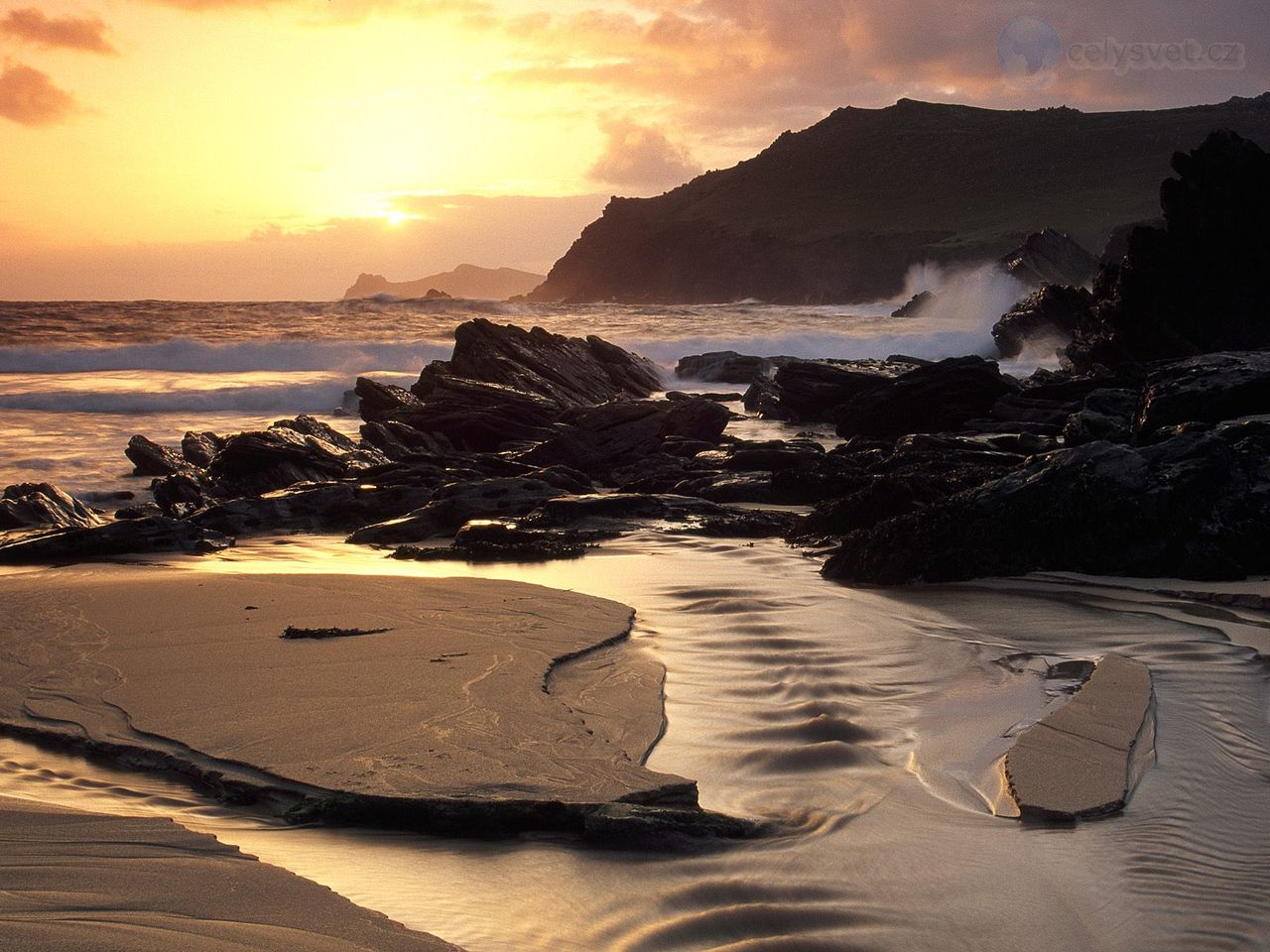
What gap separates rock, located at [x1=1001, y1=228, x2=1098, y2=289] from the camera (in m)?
47.2

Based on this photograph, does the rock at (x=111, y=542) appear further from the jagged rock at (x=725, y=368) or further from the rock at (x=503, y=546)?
the jagged rock at (x=725, y=368)

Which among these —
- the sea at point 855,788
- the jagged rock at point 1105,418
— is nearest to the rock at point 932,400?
the jagged rock at point 1105,418

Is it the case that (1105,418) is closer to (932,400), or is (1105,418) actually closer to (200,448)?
(932,400)

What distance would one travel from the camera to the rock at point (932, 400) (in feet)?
49.6

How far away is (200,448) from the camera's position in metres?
15.0

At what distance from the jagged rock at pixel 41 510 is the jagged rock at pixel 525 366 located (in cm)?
758

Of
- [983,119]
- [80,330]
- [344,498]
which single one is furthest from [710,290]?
[344,498]

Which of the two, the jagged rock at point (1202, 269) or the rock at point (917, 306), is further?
the rock at point (917, 306)

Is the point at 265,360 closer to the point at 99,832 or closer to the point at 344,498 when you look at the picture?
the point at 344,498

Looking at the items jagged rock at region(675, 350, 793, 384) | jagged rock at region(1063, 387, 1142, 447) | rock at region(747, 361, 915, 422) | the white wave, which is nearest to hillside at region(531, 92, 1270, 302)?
jagged rock at region(675, 350, 793, 384)

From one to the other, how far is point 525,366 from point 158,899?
1753cm

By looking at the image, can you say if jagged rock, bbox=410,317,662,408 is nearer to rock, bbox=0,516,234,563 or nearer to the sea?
rock, bbox=0,516,234,563

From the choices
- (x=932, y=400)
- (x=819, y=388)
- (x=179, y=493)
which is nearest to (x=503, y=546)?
(x=179, y=493)

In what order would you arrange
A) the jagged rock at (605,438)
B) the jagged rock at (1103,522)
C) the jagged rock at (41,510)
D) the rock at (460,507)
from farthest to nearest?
the jagged rock at (605,438) → the jagged rock at (41,510) → the rock at (460,507) → the jagged rock at (1103,522)
